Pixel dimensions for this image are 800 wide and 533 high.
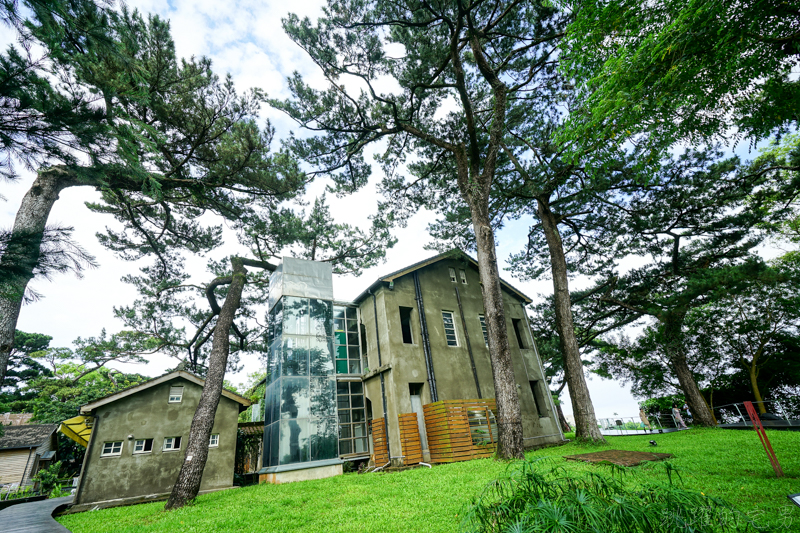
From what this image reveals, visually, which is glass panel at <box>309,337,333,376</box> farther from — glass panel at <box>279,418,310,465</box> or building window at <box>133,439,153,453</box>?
building window at <box>133,439,153,453</box>

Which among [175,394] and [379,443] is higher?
[175,394]

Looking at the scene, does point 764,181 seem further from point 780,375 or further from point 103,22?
point 103,22

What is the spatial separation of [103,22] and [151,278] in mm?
14125

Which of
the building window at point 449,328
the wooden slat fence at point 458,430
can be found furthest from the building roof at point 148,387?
the building window at point 449,328

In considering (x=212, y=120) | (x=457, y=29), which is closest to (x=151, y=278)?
(x=212, y=120)

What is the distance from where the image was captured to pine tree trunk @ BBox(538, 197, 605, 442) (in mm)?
11617

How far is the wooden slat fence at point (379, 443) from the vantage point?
42.9 ft

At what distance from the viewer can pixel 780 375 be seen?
63.6 ft

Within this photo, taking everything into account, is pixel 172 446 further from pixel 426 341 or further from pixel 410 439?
pixel 426 341

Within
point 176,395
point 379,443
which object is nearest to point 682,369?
point 379,443

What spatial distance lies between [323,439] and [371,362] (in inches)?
155

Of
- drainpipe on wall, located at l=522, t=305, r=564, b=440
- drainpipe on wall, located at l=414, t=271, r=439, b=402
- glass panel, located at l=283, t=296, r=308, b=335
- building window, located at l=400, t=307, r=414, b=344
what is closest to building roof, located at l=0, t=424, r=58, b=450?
glass panel, located at l=283, t=296, r=308, b=335

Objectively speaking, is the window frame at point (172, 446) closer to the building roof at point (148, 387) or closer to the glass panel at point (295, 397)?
the building roof at point (148, 387)

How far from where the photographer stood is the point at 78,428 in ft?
47.4
